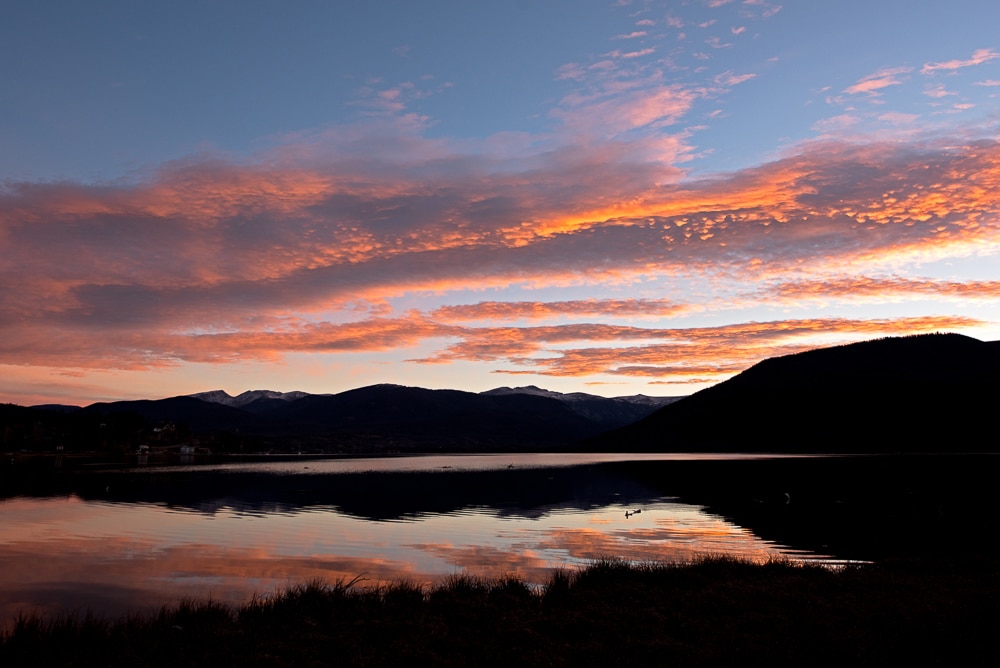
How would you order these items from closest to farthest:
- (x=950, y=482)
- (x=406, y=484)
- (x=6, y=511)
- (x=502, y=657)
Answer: (x=502, y=657) < (x=6, y=511) < (x=950, y=482) < (x=406, y=484)

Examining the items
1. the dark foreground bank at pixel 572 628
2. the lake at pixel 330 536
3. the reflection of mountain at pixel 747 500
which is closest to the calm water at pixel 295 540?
the lake at pixel 330 536

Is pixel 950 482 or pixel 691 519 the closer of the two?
pixel 691 519

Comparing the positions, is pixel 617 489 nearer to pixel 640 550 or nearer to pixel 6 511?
pixel 640 550

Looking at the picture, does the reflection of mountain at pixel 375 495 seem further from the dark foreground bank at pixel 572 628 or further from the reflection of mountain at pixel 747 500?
the dark foreground bank at pixel 572 628

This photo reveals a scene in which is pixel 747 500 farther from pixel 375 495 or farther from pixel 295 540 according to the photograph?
pixel 295 540

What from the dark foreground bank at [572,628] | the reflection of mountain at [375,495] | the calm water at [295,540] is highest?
the dark foreground bank at [572,628]

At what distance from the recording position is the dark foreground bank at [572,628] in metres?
17.5

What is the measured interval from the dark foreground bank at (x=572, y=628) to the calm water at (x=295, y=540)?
26.1 ft

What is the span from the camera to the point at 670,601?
2378 cm

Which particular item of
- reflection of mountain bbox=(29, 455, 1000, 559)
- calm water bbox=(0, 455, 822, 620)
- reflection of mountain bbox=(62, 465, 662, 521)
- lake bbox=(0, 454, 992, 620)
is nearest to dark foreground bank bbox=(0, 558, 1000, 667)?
lake bbox=(0, 454, 992, 620)

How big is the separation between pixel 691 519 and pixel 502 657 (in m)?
49.9

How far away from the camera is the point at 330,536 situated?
51219mm

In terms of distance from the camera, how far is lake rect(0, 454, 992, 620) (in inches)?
1315

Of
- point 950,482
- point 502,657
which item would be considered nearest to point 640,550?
point 502,657
